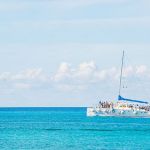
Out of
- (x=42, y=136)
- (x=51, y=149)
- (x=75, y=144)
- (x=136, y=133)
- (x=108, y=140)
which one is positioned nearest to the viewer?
(x=51, y=149)

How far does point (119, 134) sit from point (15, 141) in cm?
2938

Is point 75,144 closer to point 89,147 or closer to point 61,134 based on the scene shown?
point 89,147

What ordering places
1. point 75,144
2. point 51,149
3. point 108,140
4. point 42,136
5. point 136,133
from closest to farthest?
point 51,149 < point 75,144 < point 108,140 < point 42,136 < point 136,133

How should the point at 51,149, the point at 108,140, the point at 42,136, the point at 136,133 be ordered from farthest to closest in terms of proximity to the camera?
the point at 136,133
the point at 42,136
the point at 108,140
the point at 51,149

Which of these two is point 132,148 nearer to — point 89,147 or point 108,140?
point 89,147

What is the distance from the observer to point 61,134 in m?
165

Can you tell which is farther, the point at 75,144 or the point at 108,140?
the point at 108,140

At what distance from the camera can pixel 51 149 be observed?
125 m

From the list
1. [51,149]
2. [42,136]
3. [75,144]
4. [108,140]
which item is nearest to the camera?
[51,149]

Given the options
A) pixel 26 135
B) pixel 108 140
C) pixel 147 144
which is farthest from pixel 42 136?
pixel 147 144

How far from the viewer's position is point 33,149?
4936 inches

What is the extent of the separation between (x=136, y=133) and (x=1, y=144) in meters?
41.9

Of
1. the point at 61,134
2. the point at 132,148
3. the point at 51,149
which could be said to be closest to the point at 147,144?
the point at 132,148

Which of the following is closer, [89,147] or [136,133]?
[89,147]
